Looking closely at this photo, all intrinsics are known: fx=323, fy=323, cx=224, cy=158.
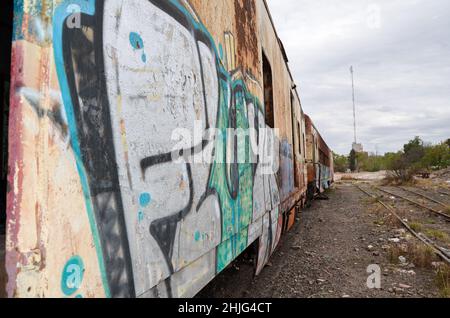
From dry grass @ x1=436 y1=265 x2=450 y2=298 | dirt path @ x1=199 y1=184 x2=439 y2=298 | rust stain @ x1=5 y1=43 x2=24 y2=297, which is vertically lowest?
dirt path @ x1=199 y1=184 x2=439 y2=298

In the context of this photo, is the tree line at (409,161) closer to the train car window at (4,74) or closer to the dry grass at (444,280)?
the dry grass at (444,280)

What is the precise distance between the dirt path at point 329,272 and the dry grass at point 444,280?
8 centimetres

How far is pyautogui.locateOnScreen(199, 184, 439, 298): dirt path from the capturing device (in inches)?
142

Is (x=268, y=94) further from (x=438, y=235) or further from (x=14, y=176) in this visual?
(x=438, y=235)

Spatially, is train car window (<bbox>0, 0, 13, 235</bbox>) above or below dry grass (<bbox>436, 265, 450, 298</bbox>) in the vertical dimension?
above

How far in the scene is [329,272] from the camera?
14.2 feet

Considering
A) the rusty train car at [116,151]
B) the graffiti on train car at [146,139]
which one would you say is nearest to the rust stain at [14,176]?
the rusty train car at [116,151]

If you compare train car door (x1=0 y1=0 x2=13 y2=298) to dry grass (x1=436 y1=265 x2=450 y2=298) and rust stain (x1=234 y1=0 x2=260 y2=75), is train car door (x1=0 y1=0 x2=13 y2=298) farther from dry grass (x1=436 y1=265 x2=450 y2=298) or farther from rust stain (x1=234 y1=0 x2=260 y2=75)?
dry grass (x1=436 y1=265 x2=450 y2=298)

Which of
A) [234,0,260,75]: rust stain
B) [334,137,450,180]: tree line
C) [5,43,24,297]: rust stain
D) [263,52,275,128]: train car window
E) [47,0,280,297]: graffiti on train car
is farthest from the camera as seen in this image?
[334,137,450,180]: tree line

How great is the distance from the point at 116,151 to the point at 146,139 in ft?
0.64

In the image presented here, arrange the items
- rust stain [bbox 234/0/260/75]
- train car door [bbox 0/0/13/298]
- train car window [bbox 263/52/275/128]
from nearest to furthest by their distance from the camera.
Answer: train car door [bbox 0/0/13/298], rust stain [bbox 234/0/260/75], train car window [bbox 263/52/275/128]

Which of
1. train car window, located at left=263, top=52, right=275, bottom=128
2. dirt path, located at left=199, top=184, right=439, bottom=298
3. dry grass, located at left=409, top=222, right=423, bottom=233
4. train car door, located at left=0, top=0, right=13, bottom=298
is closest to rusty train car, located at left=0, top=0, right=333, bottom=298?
train car door, located at left=0, top=0, right=13, bottom=298
